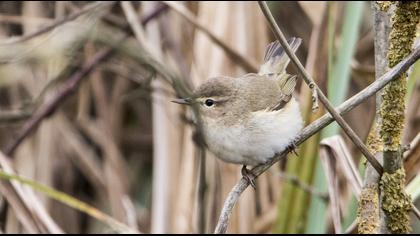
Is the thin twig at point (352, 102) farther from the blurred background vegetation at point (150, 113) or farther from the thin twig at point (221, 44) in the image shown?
the thin twig at point (221, 44)

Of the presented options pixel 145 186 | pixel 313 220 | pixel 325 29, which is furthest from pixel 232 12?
pixel 145 186

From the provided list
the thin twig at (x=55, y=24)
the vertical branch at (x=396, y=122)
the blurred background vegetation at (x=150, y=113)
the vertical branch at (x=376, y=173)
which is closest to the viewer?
the vertical branch at (x=396, y=122)

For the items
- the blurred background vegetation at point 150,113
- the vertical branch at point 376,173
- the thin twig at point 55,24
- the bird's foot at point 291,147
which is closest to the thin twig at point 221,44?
the blurred background vegetation at point 150,113

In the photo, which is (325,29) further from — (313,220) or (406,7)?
(406,7)

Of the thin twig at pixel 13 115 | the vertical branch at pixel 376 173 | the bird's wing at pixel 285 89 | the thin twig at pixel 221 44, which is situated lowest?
the vertical branch at pixel 376 173

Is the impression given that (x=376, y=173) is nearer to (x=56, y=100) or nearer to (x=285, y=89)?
(x=285, y=89)

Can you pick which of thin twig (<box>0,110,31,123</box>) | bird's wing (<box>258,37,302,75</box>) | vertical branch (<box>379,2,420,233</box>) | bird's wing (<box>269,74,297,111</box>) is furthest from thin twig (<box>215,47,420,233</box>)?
thin twig (<box>0,110,31,123</box>)

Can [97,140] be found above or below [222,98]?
above
